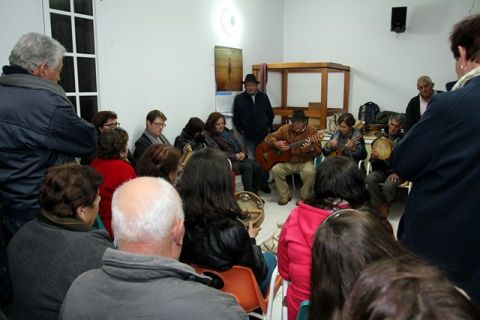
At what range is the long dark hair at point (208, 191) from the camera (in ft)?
5.30

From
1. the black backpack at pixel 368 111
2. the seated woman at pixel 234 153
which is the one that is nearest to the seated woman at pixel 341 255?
the seated woman at pixel 234 153

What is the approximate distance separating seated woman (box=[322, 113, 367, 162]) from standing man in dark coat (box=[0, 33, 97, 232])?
3194 mm

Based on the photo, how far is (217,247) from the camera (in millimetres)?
1539

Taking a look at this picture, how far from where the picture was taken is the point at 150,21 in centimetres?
409

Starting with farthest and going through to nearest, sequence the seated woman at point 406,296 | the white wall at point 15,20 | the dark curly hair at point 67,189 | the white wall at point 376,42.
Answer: the white wall at point 376,42, the white wall at point 15,20, the dark curly hair at point 67,189, the seated woman at point 406,296

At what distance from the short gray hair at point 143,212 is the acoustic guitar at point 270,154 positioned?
372cm

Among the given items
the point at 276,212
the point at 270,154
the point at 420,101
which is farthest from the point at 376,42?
the point at 276,212

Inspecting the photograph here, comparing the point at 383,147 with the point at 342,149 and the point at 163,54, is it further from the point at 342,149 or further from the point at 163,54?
the point at 163,54

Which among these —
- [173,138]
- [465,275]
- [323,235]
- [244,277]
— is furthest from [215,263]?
[173,138]

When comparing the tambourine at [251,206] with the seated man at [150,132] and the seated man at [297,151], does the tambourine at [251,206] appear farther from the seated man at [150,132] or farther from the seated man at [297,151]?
the seated man at [297,151]

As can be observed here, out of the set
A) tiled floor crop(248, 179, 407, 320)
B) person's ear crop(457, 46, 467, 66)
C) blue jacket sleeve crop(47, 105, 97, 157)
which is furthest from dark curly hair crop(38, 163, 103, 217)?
tiled floor crop(248, 179, 407, 320)

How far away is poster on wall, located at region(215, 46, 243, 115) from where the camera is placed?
16.6 ft

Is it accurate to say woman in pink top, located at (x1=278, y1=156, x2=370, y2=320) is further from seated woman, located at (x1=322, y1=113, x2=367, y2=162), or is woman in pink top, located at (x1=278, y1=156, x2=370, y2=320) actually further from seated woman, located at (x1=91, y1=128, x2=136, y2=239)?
seated woman, located at (x1=322, y1=113, x2=367, y2=162)

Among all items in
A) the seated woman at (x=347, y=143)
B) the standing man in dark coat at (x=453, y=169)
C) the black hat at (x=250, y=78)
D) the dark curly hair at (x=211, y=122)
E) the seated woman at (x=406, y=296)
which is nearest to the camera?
the seated woman at (x=406, y=296)
